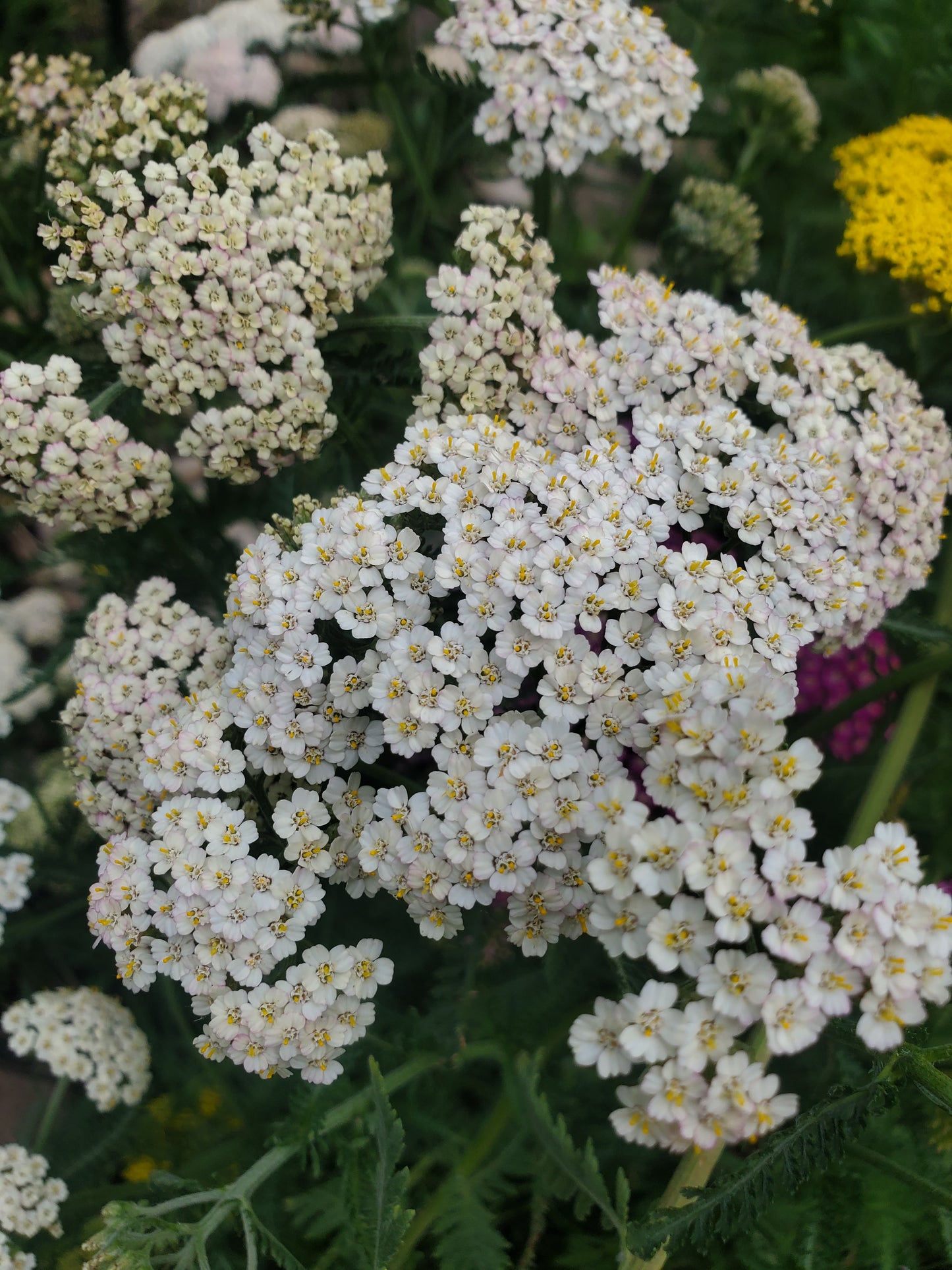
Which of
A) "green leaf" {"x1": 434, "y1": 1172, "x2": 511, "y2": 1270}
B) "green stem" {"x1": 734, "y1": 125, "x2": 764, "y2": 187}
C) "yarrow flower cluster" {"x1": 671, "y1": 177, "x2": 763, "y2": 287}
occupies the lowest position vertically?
"green leaf" {"x1": 434, "y1": 1172, "x2": 511, "y2": 1270}

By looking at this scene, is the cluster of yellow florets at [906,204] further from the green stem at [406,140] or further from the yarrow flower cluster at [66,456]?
the yarrow flower cluster at [66,456]

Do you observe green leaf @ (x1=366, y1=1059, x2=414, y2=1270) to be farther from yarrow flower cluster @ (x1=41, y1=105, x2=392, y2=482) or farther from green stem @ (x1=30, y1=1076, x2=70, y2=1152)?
yarrow flower cluster @ (x1=41, y1=105, x2=392, y2=482)

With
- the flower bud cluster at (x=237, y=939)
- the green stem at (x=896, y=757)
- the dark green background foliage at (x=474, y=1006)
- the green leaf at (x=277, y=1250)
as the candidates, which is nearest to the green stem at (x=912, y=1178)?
the dark green background foliage at (x=474, y=1006)

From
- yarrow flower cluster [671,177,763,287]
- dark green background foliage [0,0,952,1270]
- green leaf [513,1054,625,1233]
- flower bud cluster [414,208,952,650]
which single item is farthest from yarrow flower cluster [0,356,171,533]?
yarrow flower cluster [671,177,763,287]

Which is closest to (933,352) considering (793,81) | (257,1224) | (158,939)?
(793,81)

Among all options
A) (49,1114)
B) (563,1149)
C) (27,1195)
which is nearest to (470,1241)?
(563,1149)
